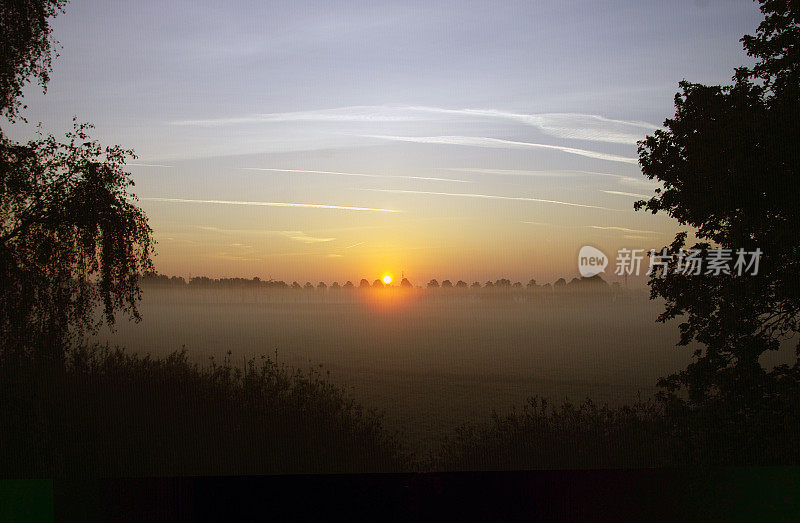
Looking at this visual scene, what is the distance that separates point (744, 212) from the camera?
1055 cm

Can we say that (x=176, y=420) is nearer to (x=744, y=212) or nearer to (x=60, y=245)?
(x=60, y=245)

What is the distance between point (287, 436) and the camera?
474 inches

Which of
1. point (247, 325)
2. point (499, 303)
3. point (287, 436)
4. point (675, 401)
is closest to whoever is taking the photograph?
point (675, 401)

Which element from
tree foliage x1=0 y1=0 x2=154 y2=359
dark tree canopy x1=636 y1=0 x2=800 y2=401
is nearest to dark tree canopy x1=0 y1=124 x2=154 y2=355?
tree foliage x1=0 y1=0 x2=154 y2=359

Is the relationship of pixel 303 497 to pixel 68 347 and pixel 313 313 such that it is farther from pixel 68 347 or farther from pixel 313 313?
pixel 313 313

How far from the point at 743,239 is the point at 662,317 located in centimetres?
204

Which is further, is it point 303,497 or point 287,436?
point 287,436

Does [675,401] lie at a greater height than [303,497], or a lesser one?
greater

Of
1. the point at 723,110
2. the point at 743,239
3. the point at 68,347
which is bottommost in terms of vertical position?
the point at 68,347

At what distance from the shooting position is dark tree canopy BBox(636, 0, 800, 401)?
10.3 meters

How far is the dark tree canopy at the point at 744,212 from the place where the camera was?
10.3m

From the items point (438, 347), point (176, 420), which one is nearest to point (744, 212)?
point (176, 420)

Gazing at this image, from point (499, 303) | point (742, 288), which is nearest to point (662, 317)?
point (742, 288)

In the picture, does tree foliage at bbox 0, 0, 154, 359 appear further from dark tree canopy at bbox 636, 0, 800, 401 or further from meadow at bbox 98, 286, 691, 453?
dark tree canopy at bbox 636, 0, 800, 401
